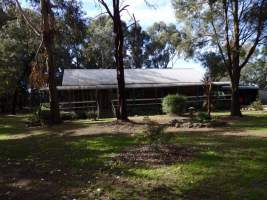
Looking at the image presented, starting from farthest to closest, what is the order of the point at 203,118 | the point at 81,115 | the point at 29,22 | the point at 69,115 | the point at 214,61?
1. the point at 81,115
2. the point at 69,115
3. the point at 214,61
4. the point at 29,22
5. the point at 203,118

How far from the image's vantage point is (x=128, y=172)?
8773 millimetres

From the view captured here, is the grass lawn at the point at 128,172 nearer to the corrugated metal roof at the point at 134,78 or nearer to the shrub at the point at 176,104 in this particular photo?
the shrub at the point at 176,104

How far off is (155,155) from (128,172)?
1745 mm

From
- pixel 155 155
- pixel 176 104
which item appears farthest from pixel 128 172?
pixel 176 104

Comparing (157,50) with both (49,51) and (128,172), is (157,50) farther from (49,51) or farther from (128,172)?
(128,172)

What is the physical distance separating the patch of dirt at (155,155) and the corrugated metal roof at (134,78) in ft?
73.5

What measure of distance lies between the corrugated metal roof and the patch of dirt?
2241 centimetres

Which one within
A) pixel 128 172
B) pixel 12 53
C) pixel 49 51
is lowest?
pixel 128 172

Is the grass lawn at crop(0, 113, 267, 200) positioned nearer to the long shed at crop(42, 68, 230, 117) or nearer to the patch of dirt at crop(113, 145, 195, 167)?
the patch of dirt at crop(113, 145, 195, 167)

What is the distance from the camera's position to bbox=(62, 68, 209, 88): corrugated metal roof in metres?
34.0

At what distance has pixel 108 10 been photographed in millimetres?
21281

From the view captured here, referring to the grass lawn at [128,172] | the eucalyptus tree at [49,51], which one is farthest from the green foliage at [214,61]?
the grass lawn at [128,172]

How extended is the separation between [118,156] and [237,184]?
3821mm

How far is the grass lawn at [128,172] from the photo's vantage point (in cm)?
730
